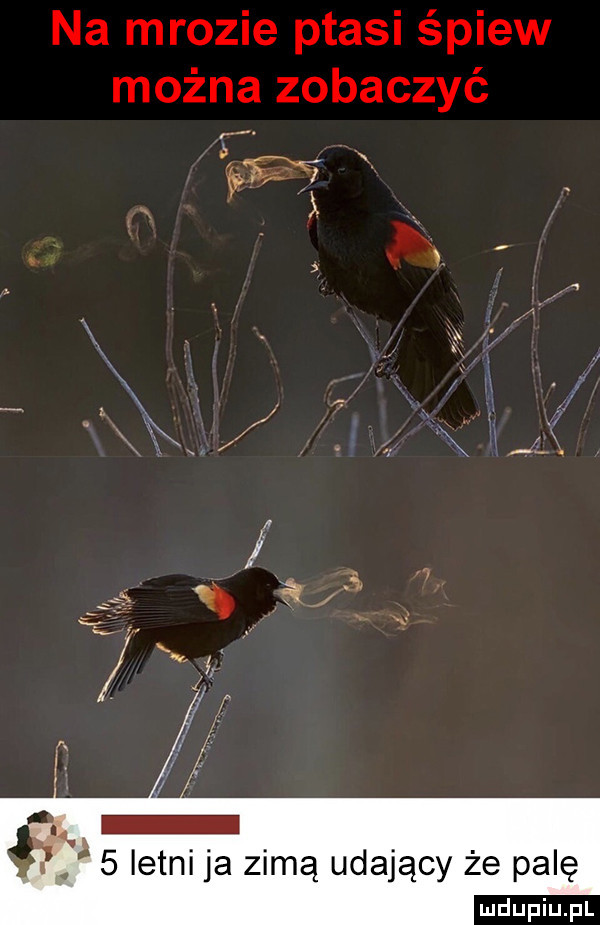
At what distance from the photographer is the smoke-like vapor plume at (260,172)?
125 centimetres

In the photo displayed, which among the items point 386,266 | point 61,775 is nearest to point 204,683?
point 61,775

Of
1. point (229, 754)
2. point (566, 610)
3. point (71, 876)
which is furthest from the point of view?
point (566, 610)

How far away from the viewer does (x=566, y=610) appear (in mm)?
1546

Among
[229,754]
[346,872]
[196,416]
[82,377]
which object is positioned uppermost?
[82,377]

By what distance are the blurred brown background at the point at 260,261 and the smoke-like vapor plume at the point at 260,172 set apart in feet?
0.05

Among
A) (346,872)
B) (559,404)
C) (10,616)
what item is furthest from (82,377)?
(346,872)

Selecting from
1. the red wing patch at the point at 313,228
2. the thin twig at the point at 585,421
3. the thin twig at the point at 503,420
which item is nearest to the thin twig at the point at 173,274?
the red wing patch at the point at 313,228

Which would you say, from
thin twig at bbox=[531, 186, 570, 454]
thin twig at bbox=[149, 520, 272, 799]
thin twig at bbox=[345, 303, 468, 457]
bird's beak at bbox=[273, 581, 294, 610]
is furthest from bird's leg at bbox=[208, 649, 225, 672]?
thin twig at bbox=[531, 186, 570, 454]

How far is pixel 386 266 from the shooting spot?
124cm

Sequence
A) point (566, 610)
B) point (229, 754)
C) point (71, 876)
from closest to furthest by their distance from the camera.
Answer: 1. point (71, 876)
2. point (229, 754)
3. point (566, 610)

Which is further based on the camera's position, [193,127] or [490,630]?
[490,630]

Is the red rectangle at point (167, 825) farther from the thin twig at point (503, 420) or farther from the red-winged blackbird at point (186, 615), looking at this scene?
the thin twig at point (503, 420)

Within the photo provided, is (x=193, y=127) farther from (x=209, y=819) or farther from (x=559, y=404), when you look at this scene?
(x=209, y=819)

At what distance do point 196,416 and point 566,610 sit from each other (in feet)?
2.19
